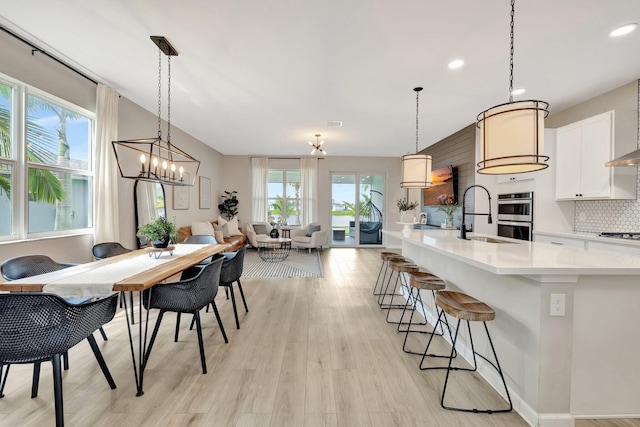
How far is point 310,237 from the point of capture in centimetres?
752

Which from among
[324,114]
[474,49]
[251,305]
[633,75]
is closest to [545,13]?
[474,49]

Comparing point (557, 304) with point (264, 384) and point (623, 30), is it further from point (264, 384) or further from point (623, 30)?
point (623, 30)

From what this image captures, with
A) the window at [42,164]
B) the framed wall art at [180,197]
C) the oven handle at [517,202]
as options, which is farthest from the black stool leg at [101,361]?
the oven handle at [517,202]

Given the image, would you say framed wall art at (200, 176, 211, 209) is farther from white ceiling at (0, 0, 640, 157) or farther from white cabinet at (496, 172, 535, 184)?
white cabinet at (496, 172, 535, 184)

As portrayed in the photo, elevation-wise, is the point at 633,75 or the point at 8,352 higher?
the point at 633,75

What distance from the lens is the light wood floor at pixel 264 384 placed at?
66.1 inches

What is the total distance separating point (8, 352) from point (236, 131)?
16.6 feet

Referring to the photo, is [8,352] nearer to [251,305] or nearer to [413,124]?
[251,305]

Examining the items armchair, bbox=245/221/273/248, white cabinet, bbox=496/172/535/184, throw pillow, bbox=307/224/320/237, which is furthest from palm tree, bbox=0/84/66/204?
white cabinet, bbox=496/172/535/184

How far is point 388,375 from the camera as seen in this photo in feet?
6.91

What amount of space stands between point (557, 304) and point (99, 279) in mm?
2861

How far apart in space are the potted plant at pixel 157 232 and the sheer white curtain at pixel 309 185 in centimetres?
582

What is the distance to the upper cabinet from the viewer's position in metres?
3.32

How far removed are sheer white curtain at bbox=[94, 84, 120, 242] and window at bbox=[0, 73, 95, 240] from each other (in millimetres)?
177
